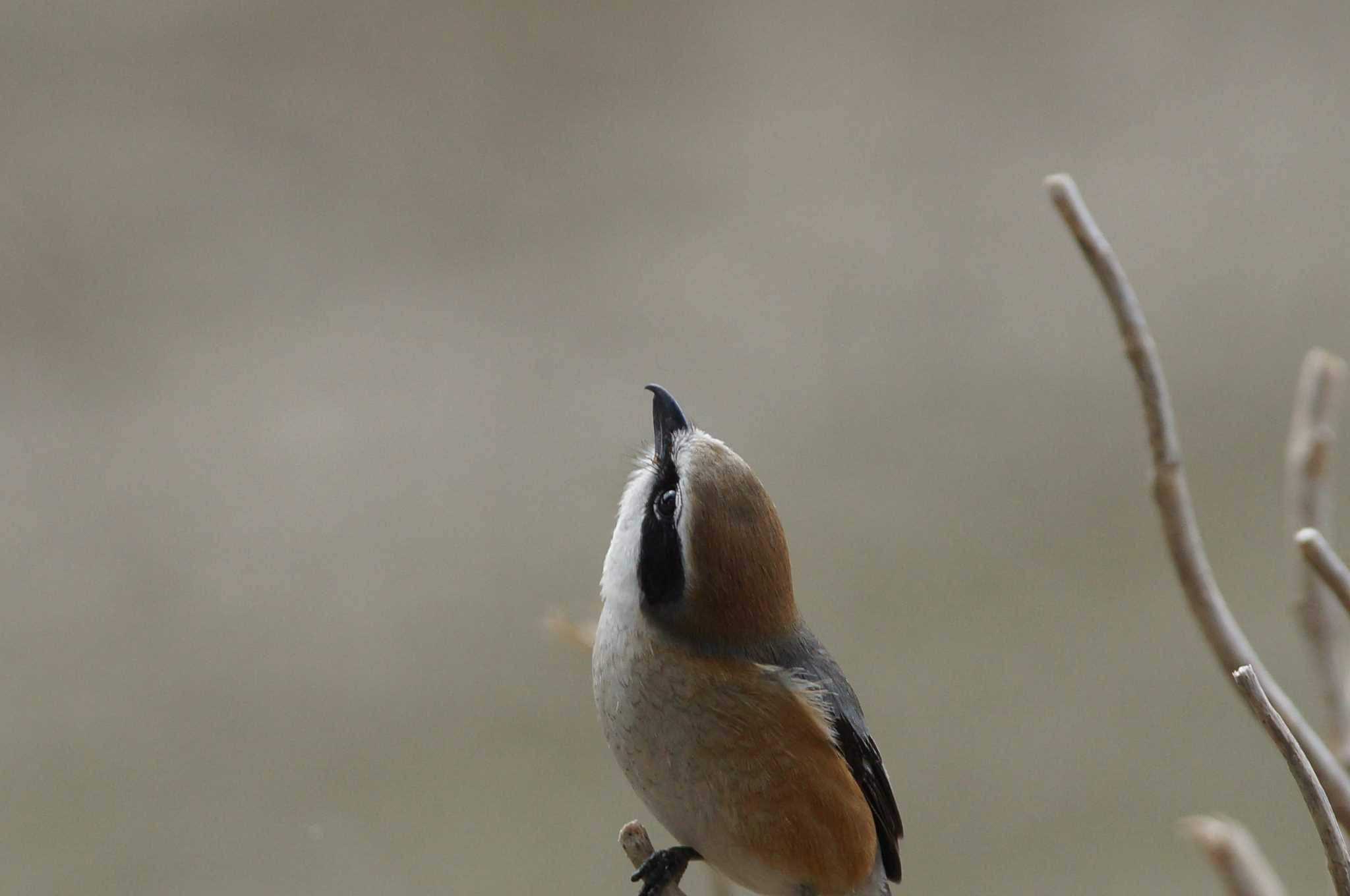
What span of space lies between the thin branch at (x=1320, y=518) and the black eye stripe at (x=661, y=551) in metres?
0.52

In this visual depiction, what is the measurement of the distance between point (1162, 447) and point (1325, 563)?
21 cm

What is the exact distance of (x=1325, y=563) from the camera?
0.95 metres

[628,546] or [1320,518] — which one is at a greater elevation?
[628,546]

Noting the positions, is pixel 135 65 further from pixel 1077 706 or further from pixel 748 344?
pixel 1077 706

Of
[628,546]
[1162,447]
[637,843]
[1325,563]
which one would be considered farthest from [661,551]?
[1325,563]

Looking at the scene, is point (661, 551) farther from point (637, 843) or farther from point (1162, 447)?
point (1162, 447)

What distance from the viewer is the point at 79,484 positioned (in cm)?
348

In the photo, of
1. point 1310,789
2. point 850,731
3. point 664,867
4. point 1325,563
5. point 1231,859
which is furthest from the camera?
point 850,731

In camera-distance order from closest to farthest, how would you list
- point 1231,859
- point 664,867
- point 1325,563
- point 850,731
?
1. point 1325,563
2. point 1231,859
3. point 664,867
4. point 850,731

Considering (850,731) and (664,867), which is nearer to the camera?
(664,867)

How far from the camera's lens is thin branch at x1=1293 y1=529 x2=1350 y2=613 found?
0.95 m

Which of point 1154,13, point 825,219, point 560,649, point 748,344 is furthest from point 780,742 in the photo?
point 1154,13

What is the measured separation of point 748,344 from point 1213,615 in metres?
2.70

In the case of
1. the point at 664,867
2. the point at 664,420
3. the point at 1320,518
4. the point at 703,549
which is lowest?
the point at 664,867
